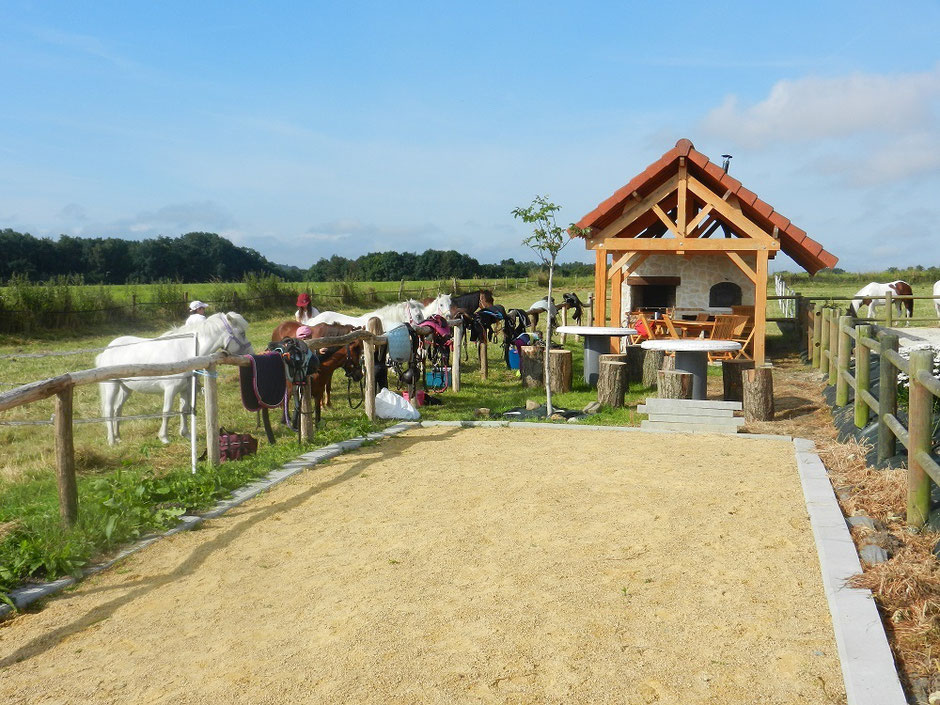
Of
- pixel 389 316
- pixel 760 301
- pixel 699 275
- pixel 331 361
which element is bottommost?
pixel 331 361

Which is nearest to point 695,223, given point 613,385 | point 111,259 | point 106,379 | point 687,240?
point 687,240

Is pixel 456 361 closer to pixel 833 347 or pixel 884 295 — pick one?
pixel 833 347

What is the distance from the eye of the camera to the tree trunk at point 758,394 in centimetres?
905

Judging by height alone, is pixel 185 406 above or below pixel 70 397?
below

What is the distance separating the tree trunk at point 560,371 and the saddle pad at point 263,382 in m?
5.11

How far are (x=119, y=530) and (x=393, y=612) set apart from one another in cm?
225

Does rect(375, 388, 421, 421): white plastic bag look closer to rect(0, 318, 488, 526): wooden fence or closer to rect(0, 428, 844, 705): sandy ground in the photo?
rect(0, 318, 488, 526): wooden fence

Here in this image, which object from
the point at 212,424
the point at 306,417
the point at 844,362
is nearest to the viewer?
the point at 212,424

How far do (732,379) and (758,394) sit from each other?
1.51 m

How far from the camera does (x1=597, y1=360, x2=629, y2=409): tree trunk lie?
403 inches

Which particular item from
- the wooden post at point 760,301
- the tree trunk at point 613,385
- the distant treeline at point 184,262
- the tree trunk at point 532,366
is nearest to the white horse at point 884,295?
the wooden post at point 760,301

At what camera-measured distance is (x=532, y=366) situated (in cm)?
1213

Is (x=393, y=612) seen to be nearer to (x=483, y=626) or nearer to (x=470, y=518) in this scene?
(x=483, y=626)

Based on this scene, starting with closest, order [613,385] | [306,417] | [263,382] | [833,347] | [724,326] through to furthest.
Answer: [263,382] < [306,417] < [613,385] < [833,347] < [724,326]
